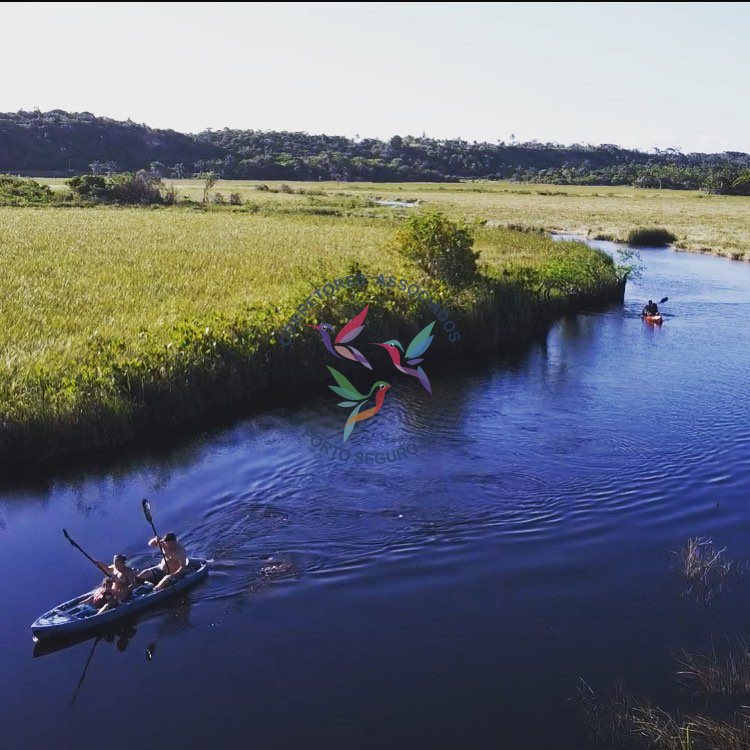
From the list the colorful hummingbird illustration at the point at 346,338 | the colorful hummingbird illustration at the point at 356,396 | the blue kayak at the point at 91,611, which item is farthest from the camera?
the colorful hummingbird illustration at the point at 346,338

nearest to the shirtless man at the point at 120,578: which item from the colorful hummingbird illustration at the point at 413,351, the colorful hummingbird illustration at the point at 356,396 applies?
the colorful hummingbird illustration at the point at 356,396

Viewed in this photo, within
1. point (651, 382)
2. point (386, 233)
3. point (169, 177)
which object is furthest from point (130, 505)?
point (169, 177)

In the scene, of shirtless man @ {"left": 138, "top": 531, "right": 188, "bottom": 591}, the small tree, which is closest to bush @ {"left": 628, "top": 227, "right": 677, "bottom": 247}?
the small tree

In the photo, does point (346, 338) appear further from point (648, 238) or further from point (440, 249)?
point (648, 238)

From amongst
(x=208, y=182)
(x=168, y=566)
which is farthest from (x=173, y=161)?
(x=168, y=566)

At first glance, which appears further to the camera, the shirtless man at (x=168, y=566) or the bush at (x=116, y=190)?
the bush at (x=116, y=190)

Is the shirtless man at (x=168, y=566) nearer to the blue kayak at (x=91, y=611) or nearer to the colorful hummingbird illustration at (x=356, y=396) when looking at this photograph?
the blue kayak at (x=91, y=611)

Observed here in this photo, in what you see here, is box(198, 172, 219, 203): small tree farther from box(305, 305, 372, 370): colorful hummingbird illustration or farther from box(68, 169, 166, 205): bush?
box(305, 305, 372, 370): colorful hummingbird illustration
